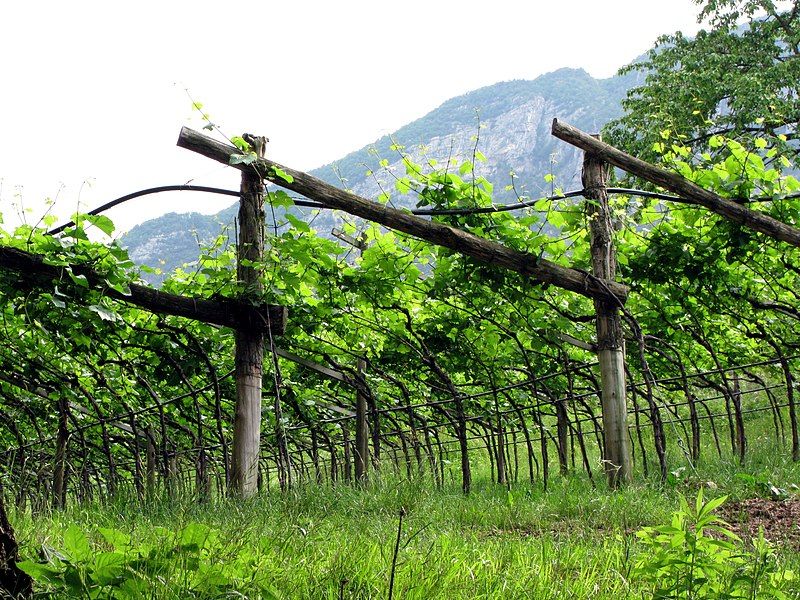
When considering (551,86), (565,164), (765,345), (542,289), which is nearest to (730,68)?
(765,345)

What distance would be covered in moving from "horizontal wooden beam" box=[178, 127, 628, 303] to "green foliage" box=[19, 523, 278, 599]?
4180 millimetres

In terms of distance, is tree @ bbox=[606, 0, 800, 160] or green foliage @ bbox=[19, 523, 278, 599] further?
tree @ bbox=[606, 0, 800, 160]

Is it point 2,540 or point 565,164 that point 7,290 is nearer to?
point 2,540

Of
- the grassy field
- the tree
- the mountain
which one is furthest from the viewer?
the mountain

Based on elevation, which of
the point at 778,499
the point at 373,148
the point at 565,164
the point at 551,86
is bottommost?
the point at 778,499

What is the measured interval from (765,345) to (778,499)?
26.6 feet

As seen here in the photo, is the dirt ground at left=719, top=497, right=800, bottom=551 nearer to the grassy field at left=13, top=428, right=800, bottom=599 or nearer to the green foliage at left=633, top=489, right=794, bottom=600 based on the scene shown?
the grassy field at left=13, top=428, right=800, bottom=599

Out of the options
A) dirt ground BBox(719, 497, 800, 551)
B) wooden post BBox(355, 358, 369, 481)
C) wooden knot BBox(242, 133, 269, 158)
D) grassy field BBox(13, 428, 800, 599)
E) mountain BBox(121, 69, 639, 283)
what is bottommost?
dirt ground BBox(719, 497, 800, 551)

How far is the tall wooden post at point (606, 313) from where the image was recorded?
769 centimetres

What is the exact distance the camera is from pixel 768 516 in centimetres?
631

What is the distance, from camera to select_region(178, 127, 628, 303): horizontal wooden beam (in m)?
→ 6.51

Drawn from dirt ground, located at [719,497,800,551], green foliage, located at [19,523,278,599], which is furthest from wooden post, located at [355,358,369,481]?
green foliage, located at [19,523,278,599]

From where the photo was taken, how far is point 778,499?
703 centimetres

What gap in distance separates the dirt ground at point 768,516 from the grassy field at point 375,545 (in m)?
0.25
